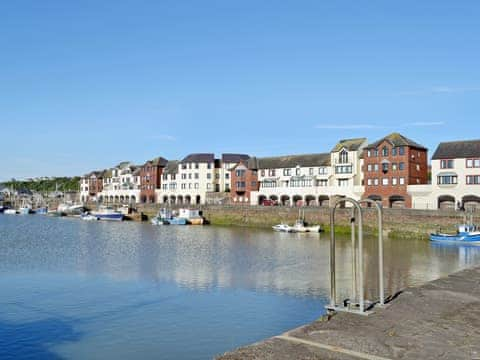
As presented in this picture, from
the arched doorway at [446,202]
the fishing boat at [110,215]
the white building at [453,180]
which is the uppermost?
the white building at [453,180]

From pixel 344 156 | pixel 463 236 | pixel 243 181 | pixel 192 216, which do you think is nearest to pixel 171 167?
pixel 243 181

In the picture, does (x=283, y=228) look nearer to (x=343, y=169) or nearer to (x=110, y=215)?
(x=343, y=169)

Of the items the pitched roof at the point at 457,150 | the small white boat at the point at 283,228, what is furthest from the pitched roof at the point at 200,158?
the pitched roof at the point at 457,150

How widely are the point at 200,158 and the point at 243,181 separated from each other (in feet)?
58.2

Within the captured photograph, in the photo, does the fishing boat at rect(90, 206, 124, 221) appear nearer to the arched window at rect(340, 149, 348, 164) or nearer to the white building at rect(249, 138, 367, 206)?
the white building at rect(249, 138, 367, 206)

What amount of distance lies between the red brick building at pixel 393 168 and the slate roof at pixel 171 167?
50.5 m

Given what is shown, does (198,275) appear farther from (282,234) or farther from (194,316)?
(282,234)

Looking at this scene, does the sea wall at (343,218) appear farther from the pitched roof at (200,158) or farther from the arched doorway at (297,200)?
the pitched roof at (200,158)

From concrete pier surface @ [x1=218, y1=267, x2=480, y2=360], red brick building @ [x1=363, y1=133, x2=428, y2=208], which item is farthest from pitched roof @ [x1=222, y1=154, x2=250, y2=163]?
concrete pier surface @ [x1=218, y1=267, x2=480, y2=360]

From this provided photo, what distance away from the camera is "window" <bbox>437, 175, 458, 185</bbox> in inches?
2648

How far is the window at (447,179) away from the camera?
2648 inches

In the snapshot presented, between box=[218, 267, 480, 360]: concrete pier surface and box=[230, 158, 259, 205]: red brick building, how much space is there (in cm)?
7913

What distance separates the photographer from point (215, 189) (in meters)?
111

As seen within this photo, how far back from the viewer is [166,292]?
1063 inches
